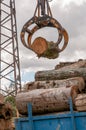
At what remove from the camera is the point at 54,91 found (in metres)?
5.41

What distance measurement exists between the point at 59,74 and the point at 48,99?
667 mm

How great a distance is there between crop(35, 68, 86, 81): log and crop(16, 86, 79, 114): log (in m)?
0.45

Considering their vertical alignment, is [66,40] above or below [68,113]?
above

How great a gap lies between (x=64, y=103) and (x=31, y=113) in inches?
19.6

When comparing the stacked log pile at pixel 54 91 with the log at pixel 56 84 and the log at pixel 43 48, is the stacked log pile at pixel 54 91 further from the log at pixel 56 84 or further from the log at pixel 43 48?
the log at pixel 43 48

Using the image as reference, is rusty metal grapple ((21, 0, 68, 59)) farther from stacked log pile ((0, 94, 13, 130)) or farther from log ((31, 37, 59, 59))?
stacked log pile ((0, 94, 13, 130))

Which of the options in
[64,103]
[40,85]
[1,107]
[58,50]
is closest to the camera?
[64,103]

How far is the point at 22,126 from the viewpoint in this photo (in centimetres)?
547

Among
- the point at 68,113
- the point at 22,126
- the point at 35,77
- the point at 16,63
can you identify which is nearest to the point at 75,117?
the point at 68,113

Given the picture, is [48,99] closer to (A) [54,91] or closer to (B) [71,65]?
(A) [54,91]

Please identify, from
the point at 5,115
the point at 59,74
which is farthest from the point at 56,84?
the point at 5,115

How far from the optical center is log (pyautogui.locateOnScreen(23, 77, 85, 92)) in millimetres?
5453

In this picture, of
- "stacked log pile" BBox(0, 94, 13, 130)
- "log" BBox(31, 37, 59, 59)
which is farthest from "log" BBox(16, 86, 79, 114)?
"stacked log pile" BBox(0, 94, 13, 130)

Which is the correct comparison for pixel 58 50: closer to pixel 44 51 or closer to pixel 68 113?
pixel 44 51
